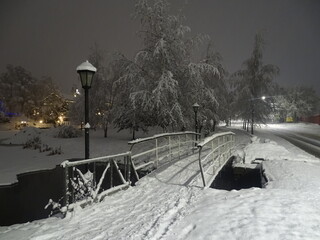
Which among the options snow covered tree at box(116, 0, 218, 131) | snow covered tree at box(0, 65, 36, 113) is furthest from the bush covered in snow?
snow covered tree at box(0, 65, 36, 113)

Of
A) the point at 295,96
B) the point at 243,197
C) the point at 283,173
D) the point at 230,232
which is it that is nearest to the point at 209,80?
the point at 283,173

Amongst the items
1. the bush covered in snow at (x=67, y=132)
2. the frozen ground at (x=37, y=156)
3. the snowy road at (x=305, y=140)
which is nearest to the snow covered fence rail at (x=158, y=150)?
the frozen ground at (x=37, y=156)

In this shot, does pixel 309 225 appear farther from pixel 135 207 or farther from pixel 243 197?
pixel 135 207

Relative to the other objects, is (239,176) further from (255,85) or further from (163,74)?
(255,85)

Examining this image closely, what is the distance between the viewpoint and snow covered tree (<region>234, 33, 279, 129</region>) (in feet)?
106

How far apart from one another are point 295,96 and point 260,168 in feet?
253

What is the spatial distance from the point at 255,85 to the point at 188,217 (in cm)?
3131

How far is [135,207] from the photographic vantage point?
626 centimetres

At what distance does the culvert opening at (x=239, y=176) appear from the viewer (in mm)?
12984

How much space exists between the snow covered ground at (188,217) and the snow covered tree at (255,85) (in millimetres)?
25966

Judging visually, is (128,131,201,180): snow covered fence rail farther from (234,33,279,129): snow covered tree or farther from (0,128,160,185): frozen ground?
(234,33,279,129): snow covered tree

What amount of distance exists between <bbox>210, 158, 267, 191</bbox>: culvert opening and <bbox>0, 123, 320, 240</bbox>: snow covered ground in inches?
205

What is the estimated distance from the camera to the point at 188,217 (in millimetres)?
5188

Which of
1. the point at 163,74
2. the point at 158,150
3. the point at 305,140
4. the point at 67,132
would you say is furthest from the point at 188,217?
the point at 67,132
